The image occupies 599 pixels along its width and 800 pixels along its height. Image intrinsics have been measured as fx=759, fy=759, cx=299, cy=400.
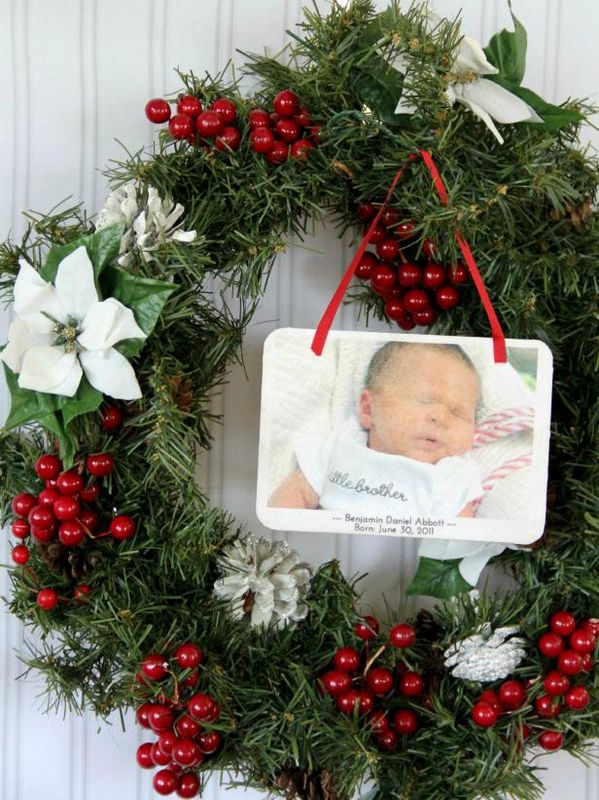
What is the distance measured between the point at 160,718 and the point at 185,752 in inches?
1.4

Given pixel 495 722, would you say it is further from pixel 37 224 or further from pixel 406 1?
pixel 406 1

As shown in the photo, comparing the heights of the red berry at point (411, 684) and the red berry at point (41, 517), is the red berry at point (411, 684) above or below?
below

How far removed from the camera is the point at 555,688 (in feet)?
2.17

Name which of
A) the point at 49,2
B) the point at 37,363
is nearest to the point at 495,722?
the point at 37,363

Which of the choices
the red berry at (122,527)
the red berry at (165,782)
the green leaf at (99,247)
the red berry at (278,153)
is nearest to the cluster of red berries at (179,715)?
the red berry at (165,782)

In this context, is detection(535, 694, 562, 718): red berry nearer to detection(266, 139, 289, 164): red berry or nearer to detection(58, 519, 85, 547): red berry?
detection(58, 519, 85, 547): red berry

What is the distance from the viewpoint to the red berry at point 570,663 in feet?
2.18

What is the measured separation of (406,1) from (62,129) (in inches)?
15.2

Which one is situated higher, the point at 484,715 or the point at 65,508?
the point at 65,508

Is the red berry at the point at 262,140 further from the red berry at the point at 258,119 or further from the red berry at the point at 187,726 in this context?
the red berry at the point at 187,726

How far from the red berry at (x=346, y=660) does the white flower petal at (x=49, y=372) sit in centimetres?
33

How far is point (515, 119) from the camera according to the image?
0.67 m

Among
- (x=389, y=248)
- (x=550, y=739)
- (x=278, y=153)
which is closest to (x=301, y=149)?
(x=278, y=153)

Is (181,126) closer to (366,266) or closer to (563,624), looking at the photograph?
(366,266)
